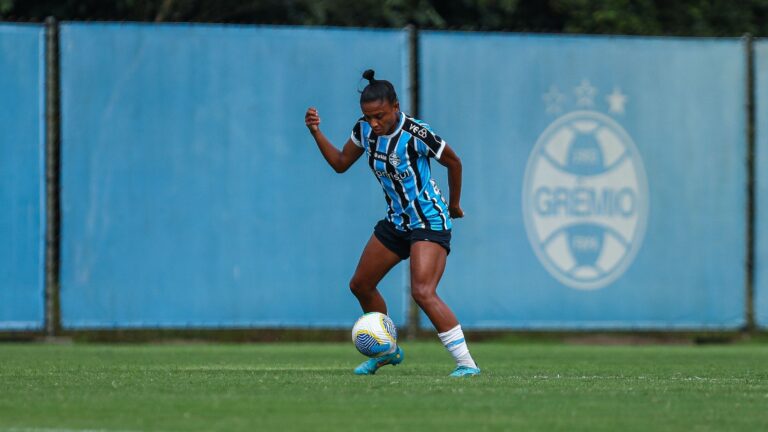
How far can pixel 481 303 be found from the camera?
16188 millimetres

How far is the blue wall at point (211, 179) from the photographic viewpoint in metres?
15.6

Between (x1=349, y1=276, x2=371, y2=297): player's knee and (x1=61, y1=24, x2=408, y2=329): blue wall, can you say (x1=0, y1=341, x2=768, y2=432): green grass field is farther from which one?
(x1=61, y1=24, x2=408, y2=329): blue wall

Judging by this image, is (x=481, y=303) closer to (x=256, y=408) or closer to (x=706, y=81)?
(x=706, y=81)

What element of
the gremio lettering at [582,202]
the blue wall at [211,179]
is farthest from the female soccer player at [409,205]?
the gremio lettering at [582,202]

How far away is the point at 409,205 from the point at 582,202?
269 inches

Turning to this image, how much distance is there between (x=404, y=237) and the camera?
10.0 metres

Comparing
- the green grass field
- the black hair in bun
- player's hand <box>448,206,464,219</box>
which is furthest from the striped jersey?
the green grass field

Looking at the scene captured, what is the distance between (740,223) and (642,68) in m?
2.05

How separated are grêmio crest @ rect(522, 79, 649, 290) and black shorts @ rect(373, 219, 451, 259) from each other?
20.8ft

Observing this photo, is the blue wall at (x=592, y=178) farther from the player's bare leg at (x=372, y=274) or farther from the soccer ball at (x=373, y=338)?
the soccer ball at (x=373, y=338)

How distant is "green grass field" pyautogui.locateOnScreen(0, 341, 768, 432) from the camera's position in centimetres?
696

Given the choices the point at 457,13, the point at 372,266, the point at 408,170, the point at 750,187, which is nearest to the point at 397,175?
the point at 408,170

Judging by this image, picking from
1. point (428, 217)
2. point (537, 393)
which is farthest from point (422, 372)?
point (537, 393)

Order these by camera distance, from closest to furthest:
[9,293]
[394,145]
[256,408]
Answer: [256,408] → [394,145] → [9,293]
